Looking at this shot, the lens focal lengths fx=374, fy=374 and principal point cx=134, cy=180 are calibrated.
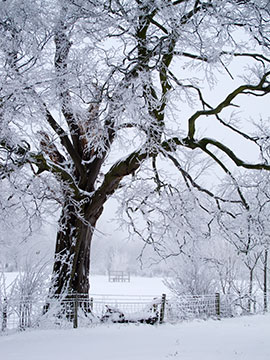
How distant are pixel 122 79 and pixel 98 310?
6.17 m

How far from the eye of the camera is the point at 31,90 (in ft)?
18.5

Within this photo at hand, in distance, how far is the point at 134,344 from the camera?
6785 millimetres

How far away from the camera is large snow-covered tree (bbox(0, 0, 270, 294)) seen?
596cm

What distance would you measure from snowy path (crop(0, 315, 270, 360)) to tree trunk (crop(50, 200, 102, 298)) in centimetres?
122

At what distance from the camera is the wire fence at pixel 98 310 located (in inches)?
307

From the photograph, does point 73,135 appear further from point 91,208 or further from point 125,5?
point 125,5

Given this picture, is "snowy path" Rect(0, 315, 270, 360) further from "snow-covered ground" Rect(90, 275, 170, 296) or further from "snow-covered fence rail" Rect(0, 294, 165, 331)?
"snow-covered ground" Rect(90, 275, 170, 296)

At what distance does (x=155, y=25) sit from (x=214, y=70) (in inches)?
Answer: 55.6

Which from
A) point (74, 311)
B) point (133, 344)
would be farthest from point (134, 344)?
point (74, 311)

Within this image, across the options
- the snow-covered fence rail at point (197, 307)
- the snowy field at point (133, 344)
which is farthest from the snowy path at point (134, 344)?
the snow-covered fence rail at point (197, 307)

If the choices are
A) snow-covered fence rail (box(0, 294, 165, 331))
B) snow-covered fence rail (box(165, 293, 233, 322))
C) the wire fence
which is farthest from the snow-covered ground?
snow-covered fence rail (box(0, 294, 165, 331))

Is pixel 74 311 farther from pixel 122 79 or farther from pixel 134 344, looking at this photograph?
pixel 122 79

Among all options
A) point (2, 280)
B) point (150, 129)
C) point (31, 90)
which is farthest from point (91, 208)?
point (31, 90)

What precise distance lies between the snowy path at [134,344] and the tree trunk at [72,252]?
122 centimetres
